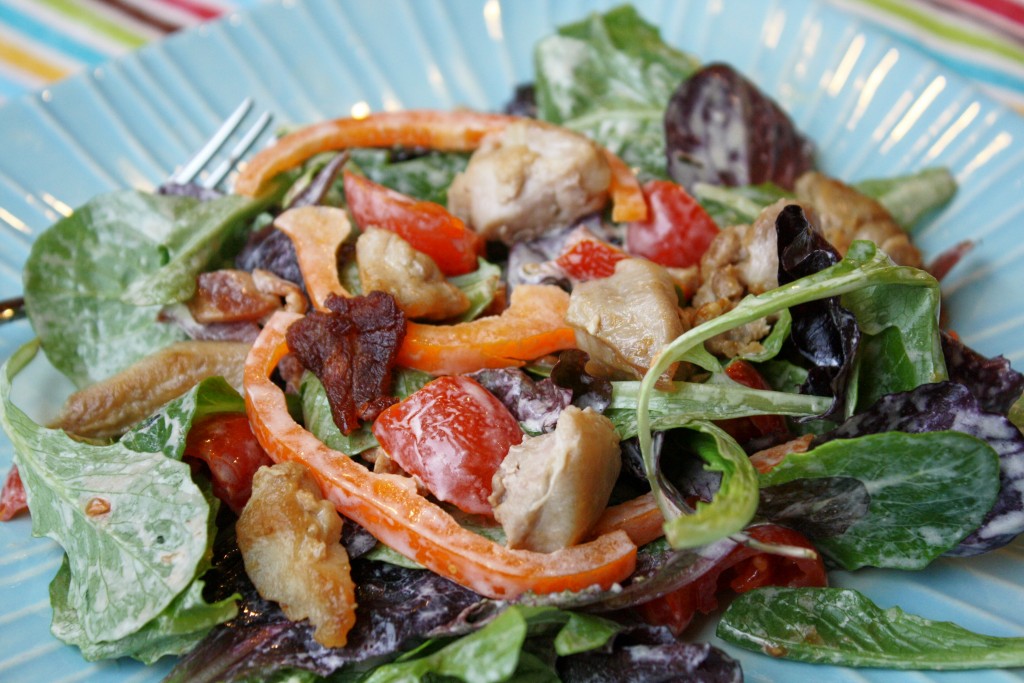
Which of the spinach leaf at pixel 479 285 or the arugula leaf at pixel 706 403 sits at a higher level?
the spinach leaf at pixel 479 285

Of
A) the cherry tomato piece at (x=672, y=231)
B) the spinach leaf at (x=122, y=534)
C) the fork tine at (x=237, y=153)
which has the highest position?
the fork tine at (x=237, y=153)

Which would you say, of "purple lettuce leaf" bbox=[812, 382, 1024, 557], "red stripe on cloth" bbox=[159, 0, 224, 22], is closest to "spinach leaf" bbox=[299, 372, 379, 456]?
"purple lettuce leaf" bbox=[812, 382, 1024, 557]

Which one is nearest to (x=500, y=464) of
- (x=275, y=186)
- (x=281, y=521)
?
(x=281, y=521)

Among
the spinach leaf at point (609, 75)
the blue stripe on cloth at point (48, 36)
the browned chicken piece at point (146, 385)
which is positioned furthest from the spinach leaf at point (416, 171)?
the blue stripe on cloth at point (48, 36)

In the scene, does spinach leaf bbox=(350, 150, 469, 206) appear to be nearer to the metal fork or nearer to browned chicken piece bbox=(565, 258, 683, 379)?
the metal fork

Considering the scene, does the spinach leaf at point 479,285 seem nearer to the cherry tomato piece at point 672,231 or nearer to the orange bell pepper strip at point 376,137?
the cherry tomato piece at point 672,231
